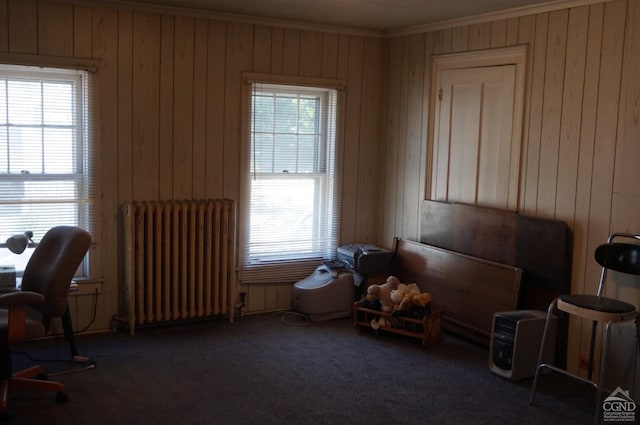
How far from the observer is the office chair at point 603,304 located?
3148 millimetres

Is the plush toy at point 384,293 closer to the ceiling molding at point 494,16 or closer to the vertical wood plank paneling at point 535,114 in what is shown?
the vertical wood plank paneling at point 535,114

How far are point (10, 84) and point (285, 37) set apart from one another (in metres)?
1.99

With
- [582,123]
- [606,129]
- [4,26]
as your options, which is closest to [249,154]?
[4,26]

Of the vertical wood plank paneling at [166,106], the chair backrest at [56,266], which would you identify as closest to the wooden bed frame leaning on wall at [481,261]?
the vertical wood plank paneling at [166,106]

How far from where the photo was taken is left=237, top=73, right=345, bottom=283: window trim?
189 inches

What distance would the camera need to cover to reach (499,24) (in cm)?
428

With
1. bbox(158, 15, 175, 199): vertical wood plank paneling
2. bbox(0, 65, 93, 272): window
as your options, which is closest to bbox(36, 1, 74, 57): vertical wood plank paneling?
bbox(0, 65, 93, 272): window

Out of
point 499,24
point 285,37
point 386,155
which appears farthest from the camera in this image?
point 386,155

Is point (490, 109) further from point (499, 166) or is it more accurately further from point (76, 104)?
point (76, 104)

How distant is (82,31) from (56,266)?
171cm

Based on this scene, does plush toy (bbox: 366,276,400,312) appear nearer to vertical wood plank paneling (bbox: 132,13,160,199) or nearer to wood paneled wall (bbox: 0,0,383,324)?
wood paneled wall (bbox: 0,0,383,324)

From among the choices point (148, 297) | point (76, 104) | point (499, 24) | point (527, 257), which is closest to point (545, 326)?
point (527, 257)

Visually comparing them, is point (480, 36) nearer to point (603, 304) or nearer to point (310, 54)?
point (310, 54)

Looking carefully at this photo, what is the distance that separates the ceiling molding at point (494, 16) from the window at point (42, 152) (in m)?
2.47
